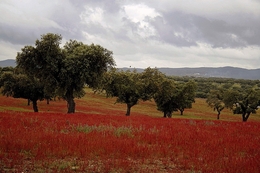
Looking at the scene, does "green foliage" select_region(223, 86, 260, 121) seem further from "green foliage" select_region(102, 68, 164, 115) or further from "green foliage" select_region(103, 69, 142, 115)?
"green foliage" select_region(103, 69, 142, 115)

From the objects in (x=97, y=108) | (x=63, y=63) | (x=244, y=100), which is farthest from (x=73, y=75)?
(x=97, y=108)

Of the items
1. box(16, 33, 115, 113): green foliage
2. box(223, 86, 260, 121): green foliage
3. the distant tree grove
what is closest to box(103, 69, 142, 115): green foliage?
the distant tree grove

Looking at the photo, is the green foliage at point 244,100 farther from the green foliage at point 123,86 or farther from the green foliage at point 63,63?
the green foliage at point 63,63

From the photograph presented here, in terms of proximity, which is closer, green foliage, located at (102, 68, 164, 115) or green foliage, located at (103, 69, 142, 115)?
green foliage, located at (103, 69, 142, 115)

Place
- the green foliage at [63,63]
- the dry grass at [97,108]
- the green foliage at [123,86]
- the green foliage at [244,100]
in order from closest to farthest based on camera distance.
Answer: the green foliage at [63,63] → the green foliage at [123,86] → the green foliage at [244,100] → the dry grass at [97,108]

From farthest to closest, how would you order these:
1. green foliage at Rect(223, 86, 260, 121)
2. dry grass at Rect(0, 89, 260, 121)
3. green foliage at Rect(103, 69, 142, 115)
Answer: dry grass at Rect(0, 89, 260, 121)
green foliage at Rect(223, 86, 260, 121)
green foliage at Rect(103, 69, 142, 115)

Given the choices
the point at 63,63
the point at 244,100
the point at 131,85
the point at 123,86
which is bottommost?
the point at 244,100

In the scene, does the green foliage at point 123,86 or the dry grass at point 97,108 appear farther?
the dry grass at point 97,108

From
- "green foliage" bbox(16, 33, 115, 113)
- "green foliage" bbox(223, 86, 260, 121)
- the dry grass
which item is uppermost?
"green foliage" bbox(16, 33, 115, 113)

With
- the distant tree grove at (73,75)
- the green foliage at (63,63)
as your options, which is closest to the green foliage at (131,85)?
the distant tree grove at (73,75)

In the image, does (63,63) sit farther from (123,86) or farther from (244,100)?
(244,100)

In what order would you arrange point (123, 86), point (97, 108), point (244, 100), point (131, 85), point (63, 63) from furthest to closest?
point (97, 108) → point (244, 100) → point (131, 85) → point (123, 86) → point (63, 63)

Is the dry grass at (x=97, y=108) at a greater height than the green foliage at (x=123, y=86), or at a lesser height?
lesser

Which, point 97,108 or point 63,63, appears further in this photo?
point 97,108
